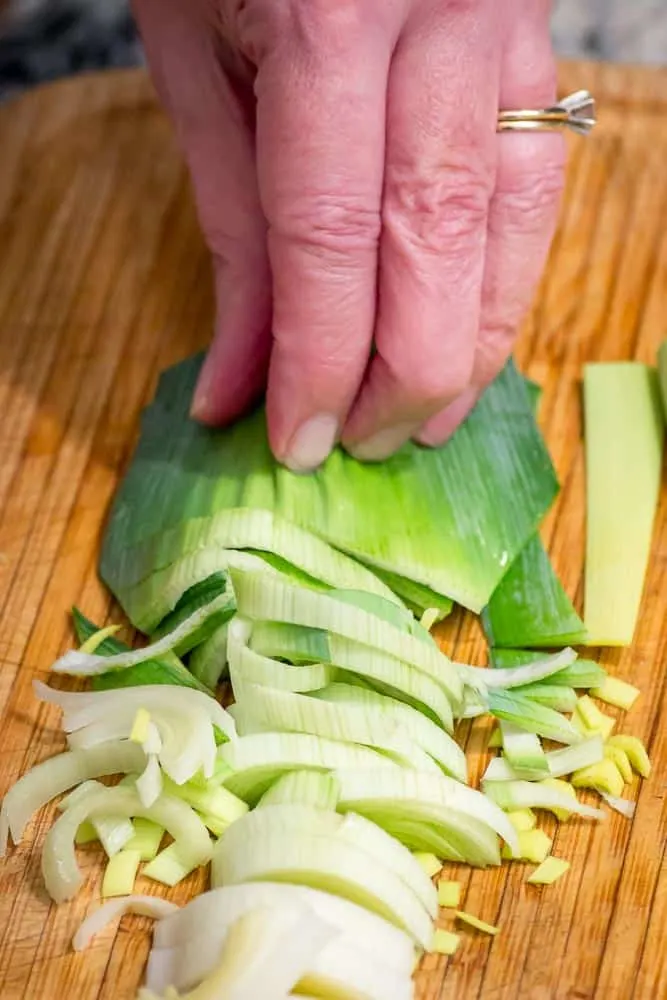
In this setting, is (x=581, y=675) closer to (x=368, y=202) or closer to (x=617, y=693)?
(x=617, y=693)

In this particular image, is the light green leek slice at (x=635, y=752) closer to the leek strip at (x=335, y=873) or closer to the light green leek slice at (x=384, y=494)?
the light green leek slice at (x=384, y=494)

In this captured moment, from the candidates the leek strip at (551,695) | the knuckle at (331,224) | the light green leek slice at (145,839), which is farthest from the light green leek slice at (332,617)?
the knuckle at (331,224)

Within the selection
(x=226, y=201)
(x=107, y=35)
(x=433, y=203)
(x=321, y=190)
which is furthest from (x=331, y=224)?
(x=107, y=35)

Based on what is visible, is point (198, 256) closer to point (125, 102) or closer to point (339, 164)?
point (125, 102)

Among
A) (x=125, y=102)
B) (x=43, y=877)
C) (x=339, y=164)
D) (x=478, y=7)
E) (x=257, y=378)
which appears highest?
(x=478, y=7)

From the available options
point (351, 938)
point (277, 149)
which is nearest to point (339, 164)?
point (277, 149)

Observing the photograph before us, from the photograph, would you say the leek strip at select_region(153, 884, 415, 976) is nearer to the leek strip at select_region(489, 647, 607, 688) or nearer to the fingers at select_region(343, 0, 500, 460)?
the leek strip at select_region(489, 647, 607, 688)

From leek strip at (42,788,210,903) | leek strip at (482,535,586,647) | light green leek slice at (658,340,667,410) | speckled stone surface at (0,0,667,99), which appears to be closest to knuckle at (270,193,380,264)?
leek strip at (482,535,586,647)
